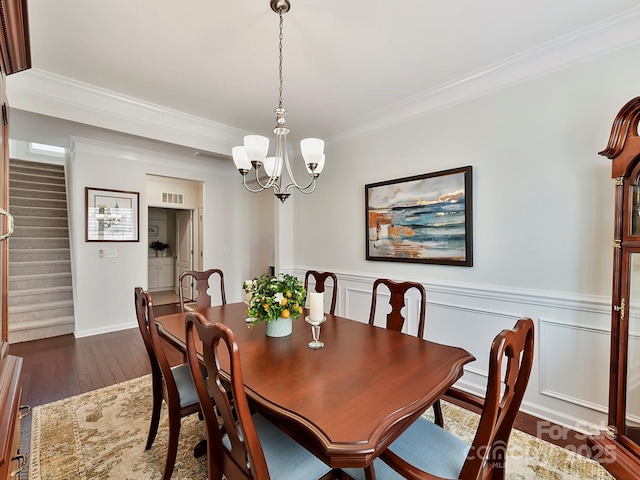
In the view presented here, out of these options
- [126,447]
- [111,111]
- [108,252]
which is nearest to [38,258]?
[108,252]

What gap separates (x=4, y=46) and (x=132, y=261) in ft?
12.5

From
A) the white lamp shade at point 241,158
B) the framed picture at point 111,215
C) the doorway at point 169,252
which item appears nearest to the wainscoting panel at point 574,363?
the white lamp shade at point 241,158

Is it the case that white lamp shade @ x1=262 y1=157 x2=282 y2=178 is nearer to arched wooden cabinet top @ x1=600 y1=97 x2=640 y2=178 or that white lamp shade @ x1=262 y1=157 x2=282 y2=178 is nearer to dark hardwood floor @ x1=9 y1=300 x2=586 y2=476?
arched wooden cabinet top @ x1=600 y1=97 x2=640 y2=178

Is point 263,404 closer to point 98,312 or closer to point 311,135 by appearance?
point 311,135

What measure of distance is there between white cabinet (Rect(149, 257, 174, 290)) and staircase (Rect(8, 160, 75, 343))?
8.63 feet

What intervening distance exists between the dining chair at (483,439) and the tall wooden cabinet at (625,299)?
912mm

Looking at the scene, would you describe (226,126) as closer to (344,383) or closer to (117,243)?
(117,243)

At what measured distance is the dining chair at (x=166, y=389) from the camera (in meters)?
1.56

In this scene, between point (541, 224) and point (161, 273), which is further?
point (161, 273)

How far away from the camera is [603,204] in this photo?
1.94 metres

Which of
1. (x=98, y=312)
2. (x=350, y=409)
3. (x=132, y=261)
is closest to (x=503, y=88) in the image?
(x=350, y=409)

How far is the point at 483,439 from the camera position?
90 centimetres

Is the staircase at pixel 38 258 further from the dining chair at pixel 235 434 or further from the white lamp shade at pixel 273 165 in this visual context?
the dining chair at pixel 235 434

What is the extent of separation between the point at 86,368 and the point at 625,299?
14.1 feet
